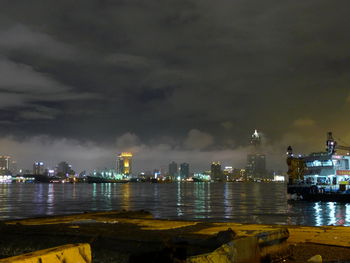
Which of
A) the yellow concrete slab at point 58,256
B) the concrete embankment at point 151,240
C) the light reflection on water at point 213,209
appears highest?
the yellow concrete slab at point 58,256

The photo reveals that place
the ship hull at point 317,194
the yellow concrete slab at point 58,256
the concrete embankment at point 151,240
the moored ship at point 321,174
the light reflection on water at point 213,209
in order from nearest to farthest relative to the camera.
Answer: the yellow concrete slab at point 58,256
the concrete embankment at point 151,240
the light reflection on water at point 213,209
the ship hull at point 317,194
the moored ship at point 321,174

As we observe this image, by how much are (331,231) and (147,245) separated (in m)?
10.1

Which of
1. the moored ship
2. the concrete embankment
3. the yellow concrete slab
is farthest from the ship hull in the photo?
the yellow concrete slab

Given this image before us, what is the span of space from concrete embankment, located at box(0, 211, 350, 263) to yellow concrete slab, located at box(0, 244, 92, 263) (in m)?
2.30

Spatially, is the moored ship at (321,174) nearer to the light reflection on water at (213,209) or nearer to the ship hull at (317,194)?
the ship hull at (317,194)

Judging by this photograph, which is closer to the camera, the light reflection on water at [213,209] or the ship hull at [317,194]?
the light reflection on water at [213,209]

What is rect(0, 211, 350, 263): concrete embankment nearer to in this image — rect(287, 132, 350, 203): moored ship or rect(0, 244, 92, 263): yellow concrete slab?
rect(0, 244, 92, 263): yellow concrete slab

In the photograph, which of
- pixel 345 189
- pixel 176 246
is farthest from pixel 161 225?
pixel 345 189

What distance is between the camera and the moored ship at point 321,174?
8744 centimetres

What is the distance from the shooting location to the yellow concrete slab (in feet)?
24.3

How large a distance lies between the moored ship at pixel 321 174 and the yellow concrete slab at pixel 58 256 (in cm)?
8130

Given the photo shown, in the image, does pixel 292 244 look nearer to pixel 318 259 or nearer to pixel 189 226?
pixel 318 259

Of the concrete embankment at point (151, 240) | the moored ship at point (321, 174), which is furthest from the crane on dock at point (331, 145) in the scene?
the concrete embankment at point (151, 240)

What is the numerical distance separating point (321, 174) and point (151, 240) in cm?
9463
